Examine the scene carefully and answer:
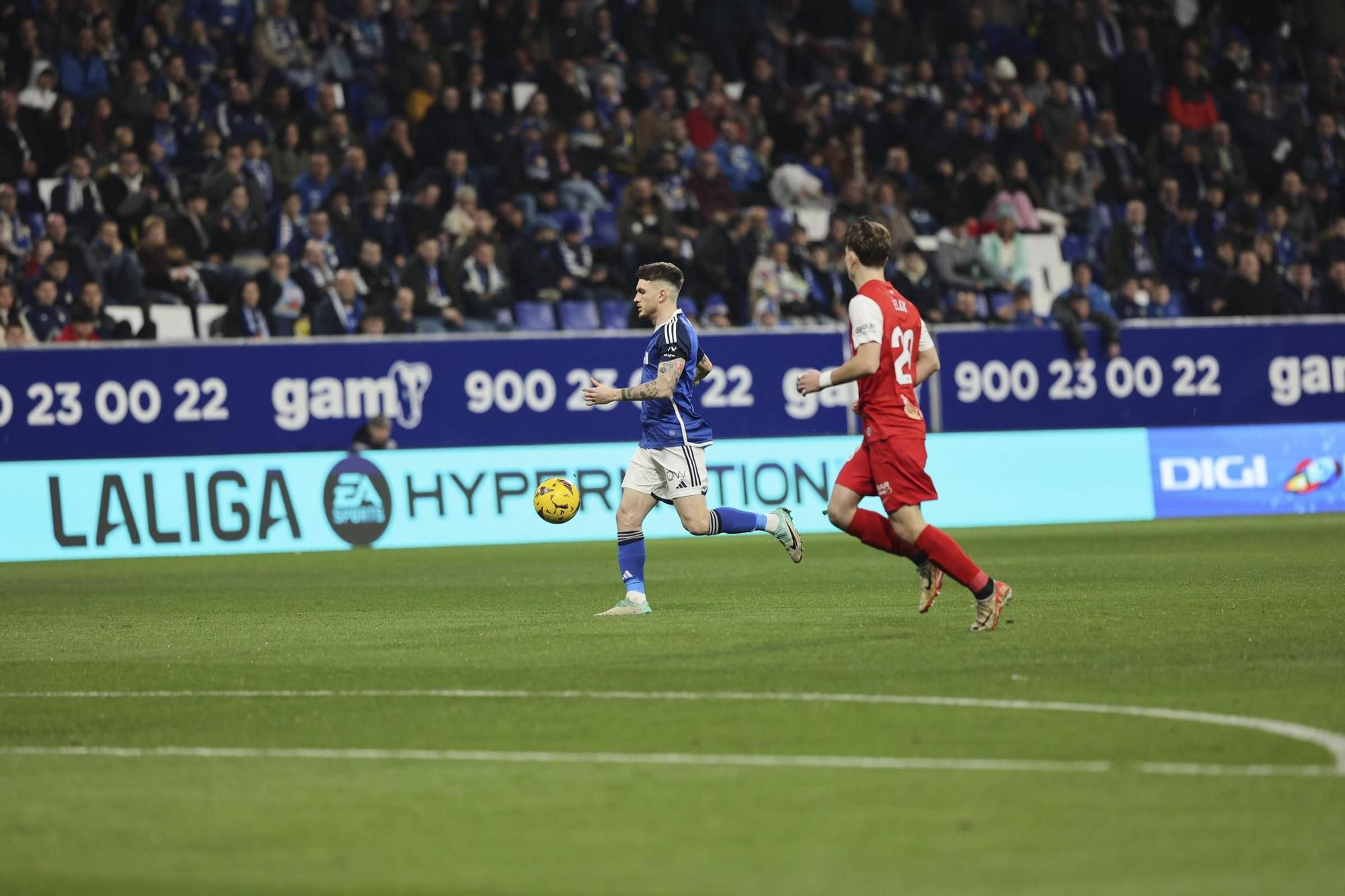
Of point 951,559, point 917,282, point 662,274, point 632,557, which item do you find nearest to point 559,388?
point 917,282

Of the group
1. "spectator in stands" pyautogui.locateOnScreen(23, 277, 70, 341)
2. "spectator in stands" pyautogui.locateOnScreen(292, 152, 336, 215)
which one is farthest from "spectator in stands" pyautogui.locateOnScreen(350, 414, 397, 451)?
"spectator in stands" pyautogui.locateOnScreen(23, 277, 70, 341)

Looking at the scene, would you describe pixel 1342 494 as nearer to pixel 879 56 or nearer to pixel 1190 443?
pixel 1190 443

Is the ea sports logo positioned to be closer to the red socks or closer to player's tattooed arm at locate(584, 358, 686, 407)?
player's tattooed arm at locate(584, 358, 686, 407)

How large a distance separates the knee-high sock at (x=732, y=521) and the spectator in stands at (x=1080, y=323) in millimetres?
13451

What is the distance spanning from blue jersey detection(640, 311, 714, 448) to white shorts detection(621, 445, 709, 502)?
0.16 feet

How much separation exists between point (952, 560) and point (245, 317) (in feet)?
46.6

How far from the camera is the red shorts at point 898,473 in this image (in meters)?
10.8

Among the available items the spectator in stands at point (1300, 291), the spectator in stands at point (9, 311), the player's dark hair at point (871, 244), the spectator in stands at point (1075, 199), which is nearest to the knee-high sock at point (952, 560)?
the player's dark hair at point (871, 244)

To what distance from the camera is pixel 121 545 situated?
1992 centimetres

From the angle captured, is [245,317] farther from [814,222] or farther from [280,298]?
[814,222]

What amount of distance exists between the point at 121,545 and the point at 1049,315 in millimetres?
12409

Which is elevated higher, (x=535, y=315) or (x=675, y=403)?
(x=535, y=315)

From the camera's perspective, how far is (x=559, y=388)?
79.4 feet

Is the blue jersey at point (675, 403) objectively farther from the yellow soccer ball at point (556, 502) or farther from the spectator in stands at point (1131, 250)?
the spectator in stands at point (1131, 250)
